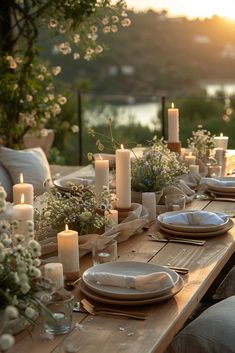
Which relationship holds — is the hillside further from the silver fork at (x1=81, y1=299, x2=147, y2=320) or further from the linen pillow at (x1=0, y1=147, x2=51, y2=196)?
the silver fork at (x1=81, y1=299, x2=147, y2=320)

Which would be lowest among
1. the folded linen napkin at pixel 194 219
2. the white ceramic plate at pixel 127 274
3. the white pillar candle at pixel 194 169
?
the white ceramic plate at pixel 127 274

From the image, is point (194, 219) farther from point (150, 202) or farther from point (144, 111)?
point (144, 111)

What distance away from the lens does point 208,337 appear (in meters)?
2.04

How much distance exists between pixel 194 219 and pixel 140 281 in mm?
744

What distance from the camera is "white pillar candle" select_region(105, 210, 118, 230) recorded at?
2244mm

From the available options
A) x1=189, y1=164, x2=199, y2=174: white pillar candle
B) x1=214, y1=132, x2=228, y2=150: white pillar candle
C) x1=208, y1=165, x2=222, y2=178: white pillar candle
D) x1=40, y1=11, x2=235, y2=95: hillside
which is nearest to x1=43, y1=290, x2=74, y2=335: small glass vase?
x1=189, y1=164, x2=199, y2=174: white pillar candle

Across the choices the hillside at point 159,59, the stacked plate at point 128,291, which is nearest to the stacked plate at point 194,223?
the stacked plate at point 128,291

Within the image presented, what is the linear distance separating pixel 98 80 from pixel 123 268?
11.1 m

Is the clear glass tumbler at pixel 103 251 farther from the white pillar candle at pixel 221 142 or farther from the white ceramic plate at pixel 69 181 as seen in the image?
the white pillar candle at pixel 221 142

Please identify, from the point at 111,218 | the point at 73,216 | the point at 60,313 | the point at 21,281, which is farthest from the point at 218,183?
the point at 21,281

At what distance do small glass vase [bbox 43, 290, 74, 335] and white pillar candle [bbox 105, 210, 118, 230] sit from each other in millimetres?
674

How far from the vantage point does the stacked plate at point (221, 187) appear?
9.93ft

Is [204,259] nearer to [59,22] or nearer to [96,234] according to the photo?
[96,234]

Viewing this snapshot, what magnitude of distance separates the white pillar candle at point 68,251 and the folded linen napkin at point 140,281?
0.45ft
